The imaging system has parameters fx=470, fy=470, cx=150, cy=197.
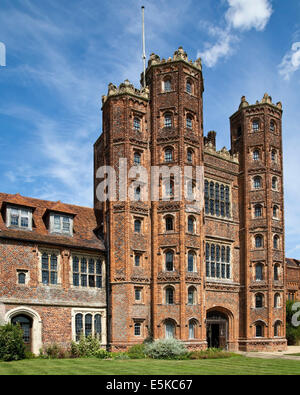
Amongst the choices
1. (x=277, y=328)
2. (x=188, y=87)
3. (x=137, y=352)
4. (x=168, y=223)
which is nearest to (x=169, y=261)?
(x=168, y=223)

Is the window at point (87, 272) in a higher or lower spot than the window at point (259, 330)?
higher

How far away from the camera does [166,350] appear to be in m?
29.8

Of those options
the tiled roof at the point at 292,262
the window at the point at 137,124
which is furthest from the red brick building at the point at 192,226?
the tiled roof at the point at 292,262

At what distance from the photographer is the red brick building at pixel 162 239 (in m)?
31.8

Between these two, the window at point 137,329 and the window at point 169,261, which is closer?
the window at point 137,329

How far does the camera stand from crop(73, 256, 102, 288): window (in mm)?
33219

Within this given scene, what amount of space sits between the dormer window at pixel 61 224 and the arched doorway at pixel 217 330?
45.3ft

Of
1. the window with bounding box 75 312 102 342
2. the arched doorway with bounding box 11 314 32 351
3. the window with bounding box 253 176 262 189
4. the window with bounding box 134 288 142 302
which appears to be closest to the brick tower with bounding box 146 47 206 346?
the window with bounding box 134 288 142 302

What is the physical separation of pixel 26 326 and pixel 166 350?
30.2ft

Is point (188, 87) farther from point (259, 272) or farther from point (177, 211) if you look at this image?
point (259, 272)

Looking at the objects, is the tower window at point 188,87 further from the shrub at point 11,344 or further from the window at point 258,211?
the shrub at point 11,344

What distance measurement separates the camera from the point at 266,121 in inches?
1708

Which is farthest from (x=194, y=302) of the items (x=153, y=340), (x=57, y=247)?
(x=57, y=247)
